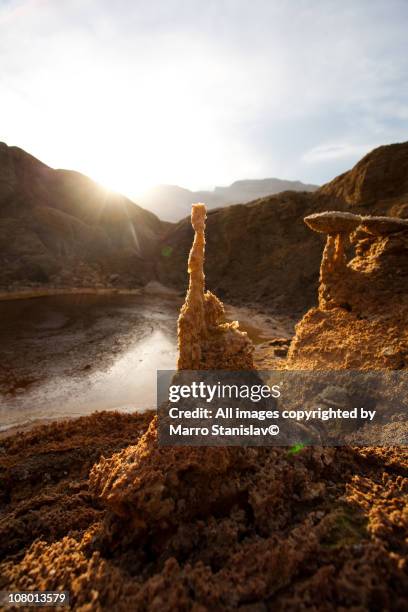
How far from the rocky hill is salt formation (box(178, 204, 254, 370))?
138 m

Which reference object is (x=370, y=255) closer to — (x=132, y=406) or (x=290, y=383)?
(x=290, y=383)

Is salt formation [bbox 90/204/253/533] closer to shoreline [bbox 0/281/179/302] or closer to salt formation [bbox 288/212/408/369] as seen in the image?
salt formation [bbox 288/212/408/369]

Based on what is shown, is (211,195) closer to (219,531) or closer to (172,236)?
(172,236)

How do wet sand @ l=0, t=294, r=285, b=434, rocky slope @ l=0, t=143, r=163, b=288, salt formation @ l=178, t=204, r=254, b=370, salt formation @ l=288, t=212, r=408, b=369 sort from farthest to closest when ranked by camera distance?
rocky slope @ l=0, t=143, r=163, b=288
wet sand @ l=0, t=294, r=285, b=434
salt formation @ l=288, t=212, r=408, b=369
salt formation @ l=178, t=204, r=254, b=370

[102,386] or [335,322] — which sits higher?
[335,322]

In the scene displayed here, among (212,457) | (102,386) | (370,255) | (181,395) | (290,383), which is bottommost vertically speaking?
(102,386)

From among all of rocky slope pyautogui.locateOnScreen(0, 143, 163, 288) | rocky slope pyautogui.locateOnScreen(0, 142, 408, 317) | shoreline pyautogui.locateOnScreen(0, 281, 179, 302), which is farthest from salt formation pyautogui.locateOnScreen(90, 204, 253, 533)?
rocky slope pyautogui.locateOnScreen(0, 143, 163, 288)

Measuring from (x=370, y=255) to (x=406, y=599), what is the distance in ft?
28.6

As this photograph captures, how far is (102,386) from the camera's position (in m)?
11.8

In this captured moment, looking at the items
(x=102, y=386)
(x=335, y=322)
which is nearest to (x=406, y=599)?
(x=335, y=322)

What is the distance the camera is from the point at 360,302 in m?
8.75

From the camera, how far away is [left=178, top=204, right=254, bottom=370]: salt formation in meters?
4.91

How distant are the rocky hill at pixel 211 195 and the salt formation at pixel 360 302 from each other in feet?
441

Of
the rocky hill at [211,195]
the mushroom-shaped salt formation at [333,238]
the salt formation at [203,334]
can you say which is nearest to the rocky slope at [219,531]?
the salt formation at [203,334]
